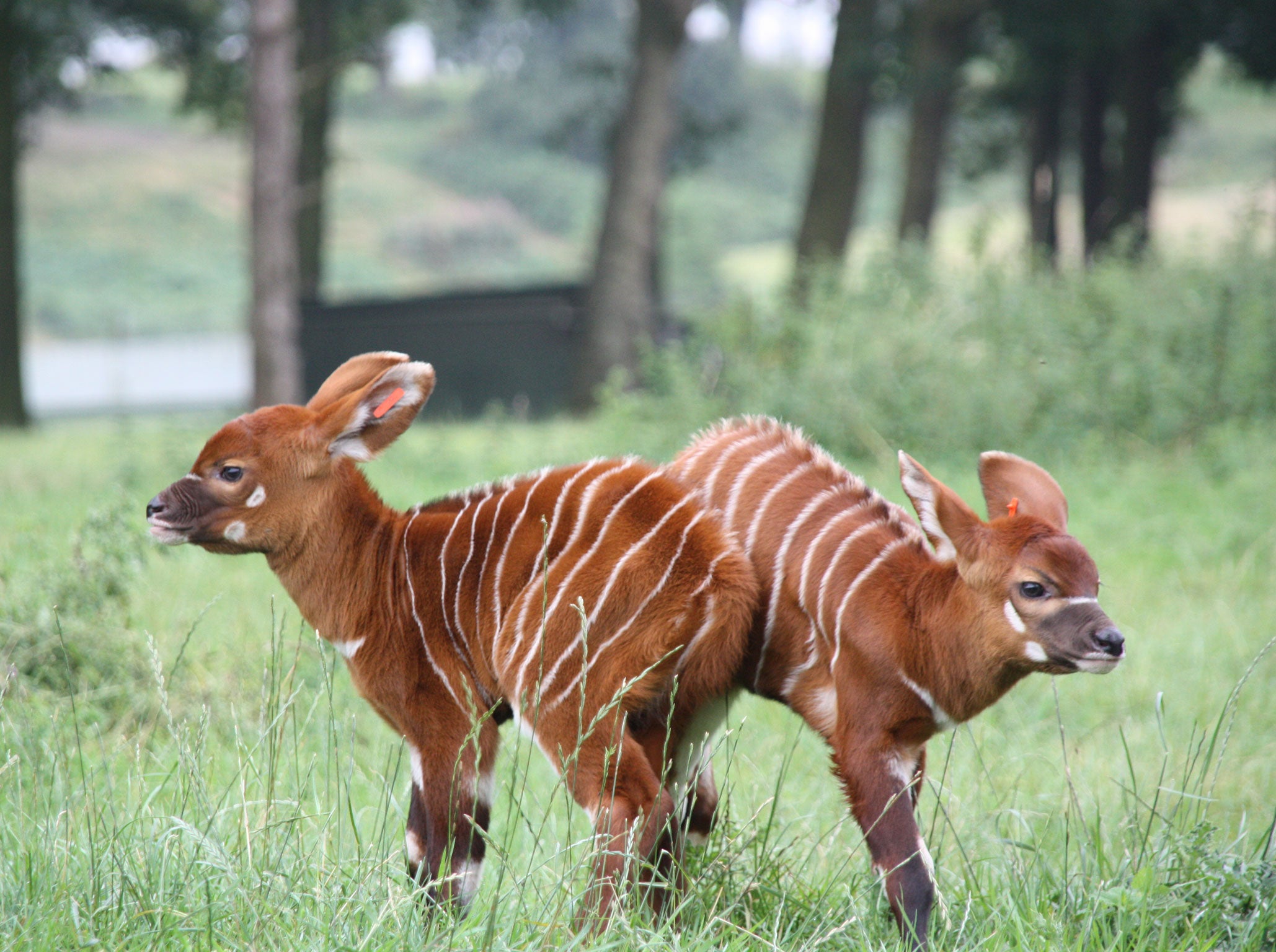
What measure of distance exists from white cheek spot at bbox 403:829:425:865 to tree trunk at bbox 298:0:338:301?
14.7 meters

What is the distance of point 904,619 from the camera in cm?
282

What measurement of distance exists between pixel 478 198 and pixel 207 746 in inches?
2109

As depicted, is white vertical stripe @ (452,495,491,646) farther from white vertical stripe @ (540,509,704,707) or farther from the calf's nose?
the calf's nose

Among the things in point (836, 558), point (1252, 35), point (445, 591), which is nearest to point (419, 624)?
point (445, 591)

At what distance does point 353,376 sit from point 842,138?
45.9 ft

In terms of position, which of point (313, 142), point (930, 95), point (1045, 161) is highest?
point (930, 95)

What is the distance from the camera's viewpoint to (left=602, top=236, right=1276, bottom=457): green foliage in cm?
938

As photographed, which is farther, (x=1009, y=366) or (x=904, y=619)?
(x=1009, y=366)

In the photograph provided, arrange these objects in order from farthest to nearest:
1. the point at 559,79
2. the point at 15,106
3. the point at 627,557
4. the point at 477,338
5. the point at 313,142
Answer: the point at 559,79, the point at 313,142, the point at 477,338, the point at 15,106, the point at 627,557

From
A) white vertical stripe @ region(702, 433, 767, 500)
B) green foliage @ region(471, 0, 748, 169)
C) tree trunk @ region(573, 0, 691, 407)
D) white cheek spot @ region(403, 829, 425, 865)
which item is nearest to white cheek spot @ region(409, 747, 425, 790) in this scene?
white cheek spot @ region(403, 829, 425, 865)

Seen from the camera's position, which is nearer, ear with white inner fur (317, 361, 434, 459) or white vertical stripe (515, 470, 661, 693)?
white vertical stripe (515, 470, 661, 693)

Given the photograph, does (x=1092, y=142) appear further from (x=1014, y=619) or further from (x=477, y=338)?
(x=1014, y=619)

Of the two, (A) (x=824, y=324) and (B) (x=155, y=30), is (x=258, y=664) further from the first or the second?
(B) (x=155, y=30)

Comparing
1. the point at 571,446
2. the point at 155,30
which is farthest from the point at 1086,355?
the point at 155,30
